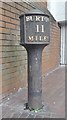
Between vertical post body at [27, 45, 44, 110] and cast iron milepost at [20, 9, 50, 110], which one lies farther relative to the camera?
vertical post body at [27, 45, 44, 110]

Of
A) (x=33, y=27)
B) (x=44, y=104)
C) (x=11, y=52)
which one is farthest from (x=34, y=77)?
(x=11, y=52)

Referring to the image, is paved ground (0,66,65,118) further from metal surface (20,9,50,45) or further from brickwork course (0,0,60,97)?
metal surface (20,9,50,45)

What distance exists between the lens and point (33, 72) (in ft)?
15.2

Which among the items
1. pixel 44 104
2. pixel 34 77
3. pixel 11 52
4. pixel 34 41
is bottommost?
pixel 44 104

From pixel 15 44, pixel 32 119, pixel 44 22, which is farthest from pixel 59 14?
pixel 32 119

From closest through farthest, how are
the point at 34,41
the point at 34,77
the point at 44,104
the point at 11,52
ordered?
the point at 34,41 < the point at 34,77 < the point at 44,104 < the point at 11,52

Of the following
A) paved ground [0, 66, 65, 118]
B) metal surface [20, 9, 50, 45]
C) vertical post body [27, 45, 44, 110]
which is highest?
metal surface [20, 9, 50, 45]

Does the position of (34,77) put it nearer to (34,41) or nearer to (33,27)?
(34,41)

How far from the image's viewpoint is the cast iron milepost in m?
4.42

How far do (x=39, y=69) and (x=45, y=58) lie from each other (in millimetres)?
4313

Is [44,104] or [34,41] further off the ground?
[34,41]

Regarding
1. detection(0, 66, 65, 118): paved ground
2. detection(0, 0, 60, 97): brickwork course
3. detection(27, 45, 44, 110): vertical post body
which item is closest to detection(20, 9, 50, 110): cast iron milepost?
detection(27, 45, 44, 110): vertical post body

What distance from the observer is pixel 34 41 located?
4406 mm

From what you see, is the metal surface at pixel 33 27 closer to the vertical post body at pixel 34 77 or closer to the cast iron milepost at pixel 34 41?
the cast iron milepost at pixel 34 41
